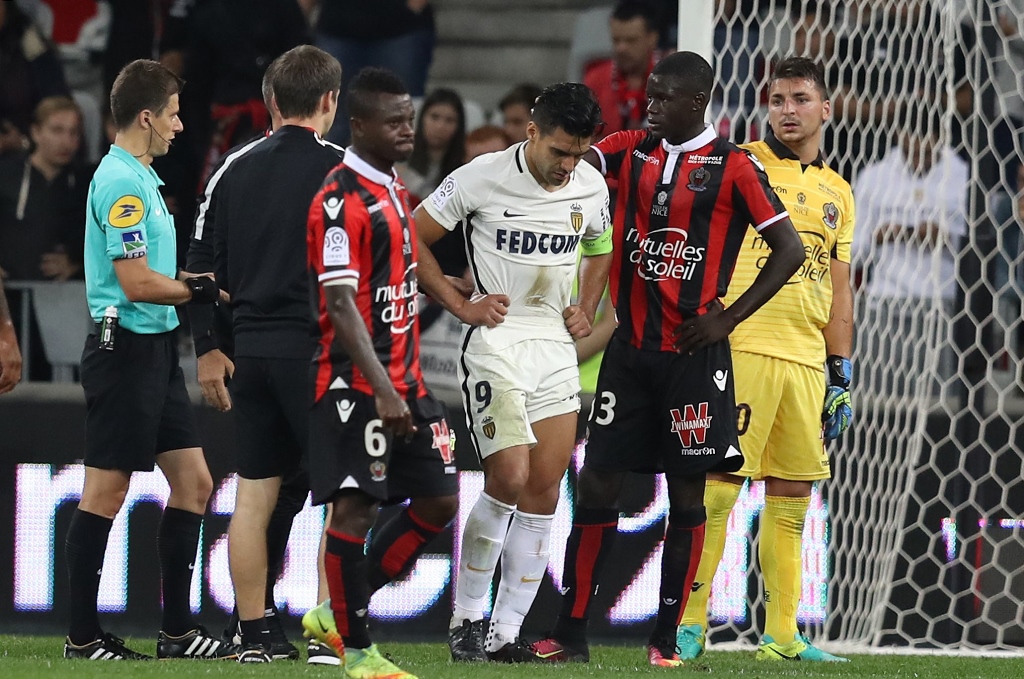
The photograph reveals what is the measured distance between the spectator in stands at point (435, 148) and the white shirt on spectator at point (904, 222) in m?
2.25

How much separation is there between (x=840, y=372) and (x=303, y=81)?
2334mm

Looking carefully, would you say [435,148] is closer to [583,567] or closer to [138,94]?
[138,94]

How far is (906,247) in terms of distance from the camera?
23.9 feet

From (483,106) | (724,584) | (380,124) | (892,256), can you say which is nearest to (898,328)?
(892,256)

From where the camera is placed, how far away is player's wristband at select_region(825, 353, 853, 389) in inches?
226

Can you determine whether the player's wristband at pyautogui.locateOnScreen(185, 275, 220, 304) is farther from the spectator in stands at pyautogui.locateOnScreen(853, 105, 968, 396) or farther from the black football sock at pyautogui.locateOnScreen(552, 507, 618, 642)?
the spectator in stands at pyautogui.locateOnScreen(853, 105, 968, 396)

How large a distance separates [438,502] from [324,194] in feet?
3.03

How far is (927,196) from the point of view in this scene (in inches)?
292

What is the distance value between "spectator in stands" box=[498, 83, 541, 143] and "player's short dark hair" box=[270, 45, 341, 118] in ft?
11.5

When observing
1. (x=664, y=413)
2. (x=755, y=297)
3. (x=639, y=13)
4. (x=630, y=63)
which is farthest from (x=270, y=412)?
(x=639, y=13)

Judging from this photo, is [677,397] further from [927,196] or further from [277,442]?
[927,196]

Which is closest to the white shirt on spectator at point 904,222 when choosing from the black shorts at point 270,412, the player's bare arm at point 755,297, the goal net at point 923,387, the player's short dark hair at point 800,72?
the goal net at point 923,387

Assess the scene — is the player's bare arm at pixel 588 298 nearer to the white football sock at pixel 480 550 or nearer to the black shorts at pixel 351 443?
the white football sock at pixel 480 550

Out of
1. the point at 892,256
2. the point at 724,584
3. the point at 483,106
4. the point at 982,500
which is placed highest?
the point at 483,106
